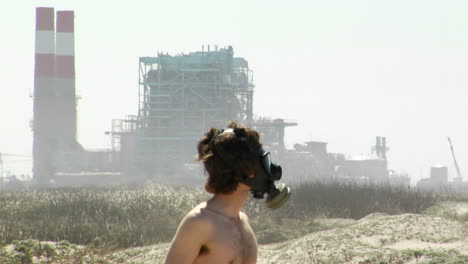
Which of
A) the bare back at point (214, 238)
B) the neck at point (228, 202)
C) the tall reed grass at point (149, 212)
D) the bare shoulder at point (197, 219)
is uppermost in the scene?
the neck at point (228, 202)

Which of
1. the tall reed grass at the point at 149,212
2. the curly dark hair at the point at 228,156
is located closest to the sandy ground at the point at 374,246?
the tall reed grass at the point at 149,212

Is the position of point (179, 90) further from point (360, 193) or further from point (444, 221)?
point (444, 221)

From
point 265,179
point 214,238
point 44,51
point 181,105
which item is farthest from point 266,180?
point 44,51

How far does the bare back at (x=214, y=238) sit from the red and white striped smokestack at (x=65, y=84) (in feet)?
229

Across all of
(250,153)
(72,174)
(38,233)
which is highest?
(250,153)

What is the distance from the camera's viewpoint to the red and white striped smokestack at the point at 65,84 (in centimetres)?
7150

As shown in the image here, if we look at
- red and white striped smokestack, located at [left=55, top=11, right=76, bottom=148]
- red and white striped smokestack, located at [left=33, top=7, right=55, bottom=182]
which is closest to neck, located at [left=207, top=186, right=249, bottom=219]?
red and white striped smokestack, located at [left=33, top=7, right=55, bottom=182]

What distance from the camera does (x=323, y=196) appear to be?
23734 millimetres

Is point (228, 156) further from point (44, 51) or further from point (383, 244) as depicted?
point (44, 51)

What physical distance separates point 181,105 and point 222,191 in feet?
212

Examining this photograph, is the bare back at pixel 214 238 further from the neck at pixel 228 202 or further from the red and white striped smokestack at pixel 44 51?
the red and white striped smokestack at pixel 44 51

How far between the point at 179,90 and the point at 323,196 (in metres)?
45.3

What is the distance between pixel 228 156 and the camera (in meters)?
3.17

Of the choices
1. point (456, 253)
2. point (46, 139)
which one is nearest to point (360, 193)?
point (456, 253)
